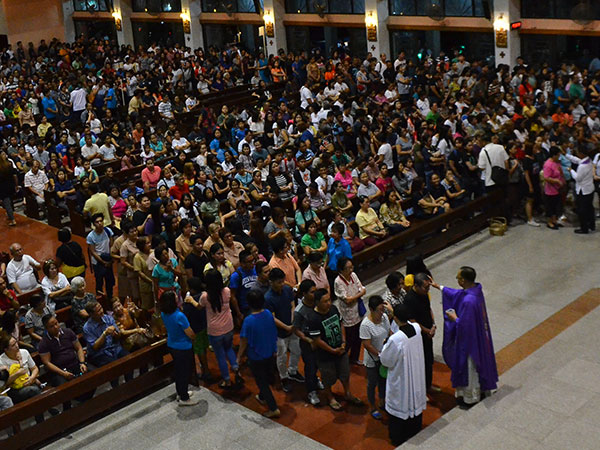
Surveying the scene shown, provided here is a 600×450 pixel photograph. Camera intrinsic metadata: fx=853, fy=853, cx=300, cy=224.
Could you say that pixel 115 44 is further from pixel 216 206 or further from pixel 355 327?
pixel 355 327

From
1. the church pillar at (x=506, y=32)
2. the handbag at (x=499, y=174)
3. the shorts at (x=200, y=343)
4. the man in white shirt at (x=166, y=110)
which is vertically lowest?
the shorts at (x=200, y=343)

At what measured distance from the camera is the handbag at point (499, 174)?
14789 mm

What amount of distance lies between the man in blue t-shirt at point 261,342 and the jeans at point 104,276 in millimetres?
3969

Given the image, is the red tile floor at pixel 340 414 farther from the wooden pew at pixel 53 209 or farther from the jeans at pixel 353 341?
Answer: the wooden pew at pixel 53 209

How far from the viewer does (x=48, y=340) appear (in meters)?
9.57

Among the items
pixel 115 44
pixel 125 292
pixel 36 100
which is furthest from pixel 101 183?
pixel 115 44

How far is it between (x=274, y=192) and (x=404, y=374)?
696cm

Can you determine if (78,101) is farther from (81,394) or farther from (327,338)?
(327,338)

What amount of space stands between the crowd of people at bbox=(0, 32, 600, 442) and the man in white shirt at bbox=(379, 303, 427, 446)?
0.09 ft

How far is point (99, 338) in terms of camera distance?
993 cm

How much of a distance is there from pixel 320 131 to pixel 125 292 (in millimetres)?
7825

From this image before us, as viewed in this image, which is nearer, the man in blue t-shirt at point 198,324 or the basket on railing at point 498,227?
the man in blue t-shirt at point 198,324

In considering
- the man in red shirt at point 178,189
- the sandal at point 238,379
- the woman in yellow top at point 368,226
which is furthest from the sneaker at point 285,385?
the man in red shirt at point 178,189

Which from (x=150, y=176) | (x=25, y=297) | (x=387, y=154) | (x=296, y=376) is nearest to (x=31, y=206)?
(x=150, y=176)
